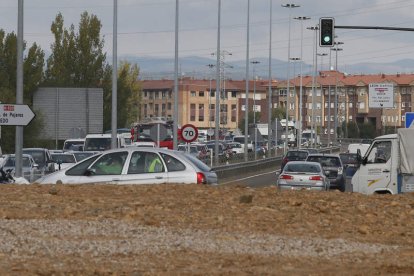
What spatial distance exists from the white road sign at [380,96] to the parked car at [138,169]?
211 ft

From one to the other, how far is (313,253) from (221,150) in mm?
77298

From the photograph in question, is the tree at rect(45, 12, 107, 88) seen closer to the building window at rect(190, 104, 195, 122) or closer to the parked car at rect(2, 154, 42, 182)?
the parked car at rect(2, 154, 42, 182)

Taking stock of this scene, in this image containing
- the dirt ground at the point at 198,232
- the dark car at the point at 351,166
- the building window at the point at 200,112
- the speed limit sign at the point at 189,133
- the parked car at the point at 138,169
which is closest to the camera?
the dirt ground at the point at 198,232

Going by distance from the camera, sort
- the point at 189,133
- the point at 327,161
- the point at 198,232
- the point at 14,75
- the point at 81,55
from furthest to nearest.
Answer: the point at 81,55 → the point at 14,75 → the point at 189,133 → the point at 327,161 → the point at 198,232

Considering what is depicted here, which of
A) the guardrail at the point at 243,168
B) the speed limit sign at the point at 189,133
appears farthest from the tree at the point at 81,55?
the speed limit sign at the point at 189,133

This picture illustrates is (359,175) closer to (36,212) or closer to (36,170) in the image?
(36,212)

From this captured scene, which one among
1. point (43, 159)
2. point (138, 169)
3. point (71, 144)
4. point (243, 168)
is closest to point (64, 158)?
point (43, 159)

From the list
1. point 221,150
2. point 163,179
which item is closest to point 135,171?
point 163,179

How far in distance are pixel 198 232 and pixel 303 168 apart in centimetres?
2391

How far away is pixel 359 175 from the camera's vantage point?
90.7ft

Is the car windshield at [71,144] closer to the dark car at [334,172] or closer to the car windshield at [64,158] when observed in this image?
the car windshield at [64,158]

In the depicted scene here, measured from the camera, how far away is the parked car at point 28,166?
38.5 m

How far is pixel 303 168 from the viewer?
3916cm

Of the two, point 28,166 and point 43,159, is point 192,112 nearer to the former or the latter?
point 43,159
